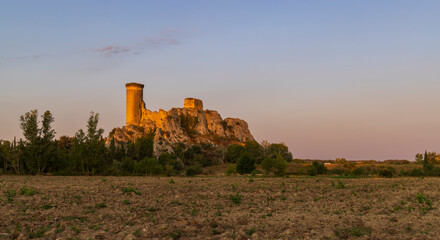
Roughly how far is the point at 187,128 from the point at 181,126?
7.31 feet

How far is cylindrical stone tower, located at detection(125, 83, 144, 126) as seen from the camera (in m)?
119

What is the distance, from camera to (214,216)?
1303 centimetres

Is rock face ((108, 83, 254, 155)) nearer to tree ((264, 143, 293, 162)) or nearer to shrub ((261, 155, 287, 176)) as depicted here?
tree ((264, 143, 293, 162))

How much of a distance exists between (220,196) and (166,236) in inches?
303

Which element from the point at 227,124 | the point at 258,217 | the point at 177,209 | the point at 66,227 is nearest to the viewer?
the point at 66,227

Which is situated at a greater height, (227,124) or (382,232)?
(227,124)

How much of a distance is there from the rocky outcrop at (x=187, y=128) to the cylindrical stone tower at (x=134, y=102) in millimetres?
1895

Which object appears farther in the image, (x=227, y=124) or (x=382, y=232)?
(x=227, y=124)

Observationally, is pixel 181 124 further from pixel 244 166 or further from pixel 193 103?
pixel 244 166

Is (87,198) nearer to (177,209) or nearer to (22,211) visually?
(22,211)

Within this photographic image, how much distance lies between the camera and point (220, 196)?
59.1 feet

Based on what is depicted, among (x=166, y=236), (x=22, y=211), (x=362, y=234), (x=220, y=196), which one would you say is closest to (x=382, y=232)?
(x=362, y=234)

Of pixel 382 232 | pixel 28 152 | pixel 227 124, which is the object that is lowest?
pixel 382 232

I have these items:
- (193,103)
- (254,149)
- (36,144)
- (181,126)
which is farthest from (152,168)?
(193,103)
